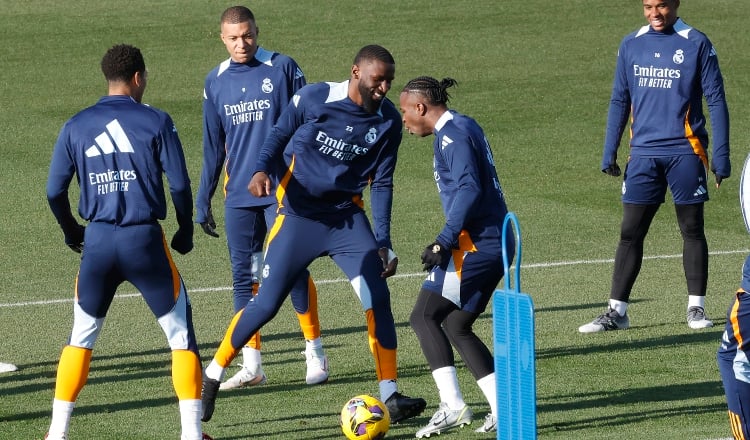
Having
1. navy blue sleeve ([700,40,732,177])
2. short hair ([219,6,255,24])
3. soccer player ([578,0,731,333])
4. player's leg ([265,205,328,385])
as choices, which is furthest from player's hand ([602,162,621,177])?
short hair ([219,6,255,24])

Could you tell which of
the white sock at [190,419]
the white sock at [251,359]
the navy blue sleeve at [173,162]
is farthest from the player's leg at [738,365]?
the white sock at [251,359]

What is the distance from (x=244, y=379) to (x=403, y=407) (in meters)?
1.67

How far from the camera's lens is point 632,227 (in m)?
10.7

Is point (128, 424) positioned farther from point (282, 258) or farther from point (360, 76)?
point (360, 76)

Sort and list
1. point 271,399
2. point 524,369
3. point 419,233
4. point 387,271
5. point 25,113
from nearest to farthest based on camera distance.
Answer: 1. point 524,369
2. point 387,271
3. point 271,399
4. point 419,233
5. point 25,113

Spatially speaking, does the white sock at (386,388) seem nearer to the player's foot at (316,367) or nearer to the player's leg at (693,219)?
the player's foot at (316,367)

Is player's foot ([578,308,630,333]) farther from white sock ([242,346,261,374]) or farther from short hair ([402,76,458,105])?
short hair ([402,76,458,105])

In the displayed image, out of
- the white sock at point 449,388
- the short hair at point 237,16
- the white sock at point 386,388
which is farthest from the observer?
the short hair at point 237,16

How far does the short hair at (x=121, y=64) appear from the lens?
24.3 ft

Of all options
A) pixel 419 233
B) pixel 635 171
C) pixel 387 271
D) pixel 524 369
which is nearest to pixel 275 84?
pixel 387 271

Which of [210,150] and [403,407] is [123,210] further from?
[210,150]

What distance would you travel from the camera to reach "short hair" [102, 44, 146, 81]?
741cm

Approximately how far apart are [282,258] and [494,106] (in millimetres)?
13830

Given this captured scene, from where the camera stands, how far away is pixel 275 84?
366 inches
